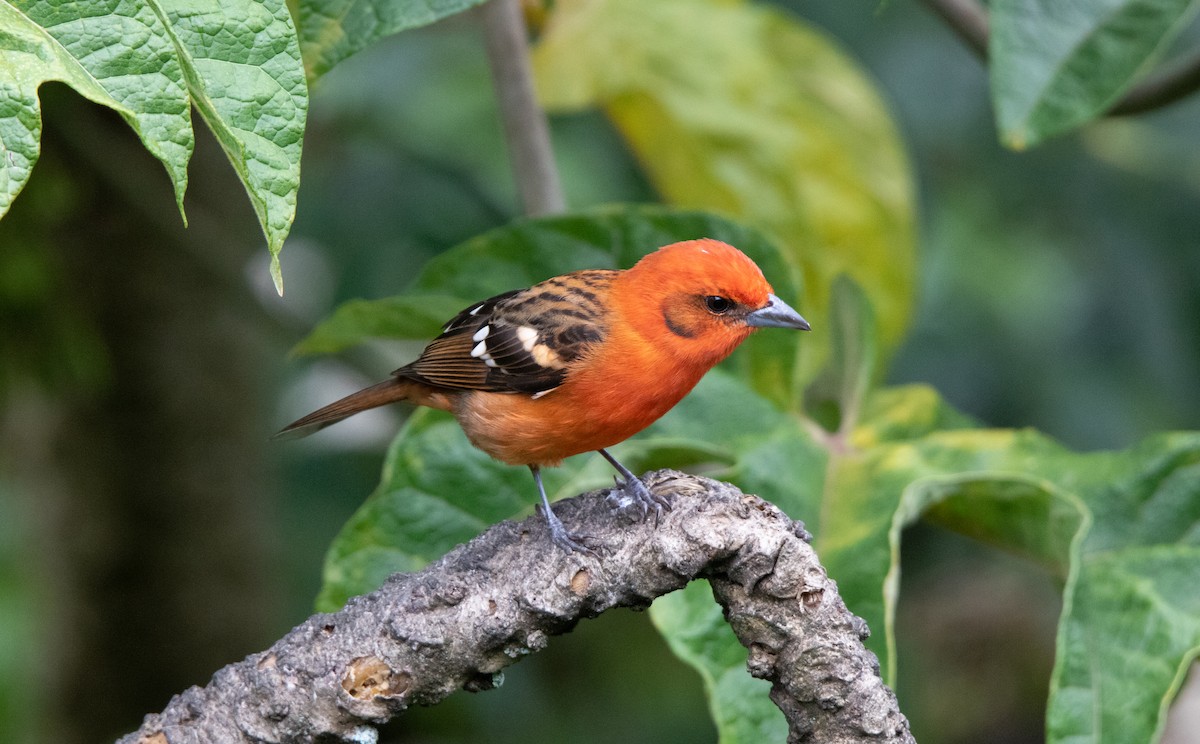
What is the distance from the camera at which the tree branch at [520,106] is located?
337 centimetres

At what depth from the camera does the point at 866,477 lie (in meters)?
3.12

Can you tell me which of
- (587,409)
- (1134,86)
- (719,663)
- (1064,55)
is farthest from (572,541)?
(1134,86)

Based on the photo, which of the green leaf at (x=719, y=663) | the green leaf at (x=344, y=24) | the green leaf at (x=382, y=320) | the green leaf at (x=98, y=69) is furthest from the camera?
the green leaf at (x=382, y=320)

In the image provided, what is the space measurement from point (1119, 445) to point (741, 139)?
2.14 m

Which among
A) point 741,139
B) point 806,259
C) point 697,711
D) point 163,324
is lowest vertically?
point 697,711

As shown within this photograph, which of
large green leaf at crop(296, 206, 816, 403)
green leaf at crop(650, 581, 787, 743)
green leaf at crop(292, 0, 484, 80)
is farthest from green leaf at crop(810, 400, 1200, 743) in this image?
green leaf at crop(292, 0, 484, 80)

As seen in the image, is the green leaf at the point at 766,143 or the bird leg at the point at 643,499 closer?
the bird leg at the point at 643,499

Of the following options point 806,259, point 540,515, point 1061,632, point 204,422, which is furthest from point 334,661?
point 204,422

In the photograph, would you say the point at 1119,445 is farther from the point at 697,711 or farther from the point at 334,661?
the point at 334,661

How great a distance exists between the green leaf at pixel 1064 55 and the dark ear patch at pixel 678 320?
0.79 meters

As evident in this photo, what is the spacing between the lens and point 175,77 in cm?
175

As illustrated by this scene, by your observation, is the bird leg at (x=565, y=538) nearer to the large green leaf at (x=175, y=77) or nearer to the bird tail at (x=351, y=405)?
the large green leaf at (x=175, y=77)

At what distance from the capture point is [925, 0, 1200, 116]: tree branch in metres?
3.57

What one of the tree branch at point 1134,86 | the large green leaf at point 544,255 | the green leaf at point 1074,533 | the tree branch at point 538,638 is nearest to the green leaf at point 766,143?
the tree branch at point 1134,86
